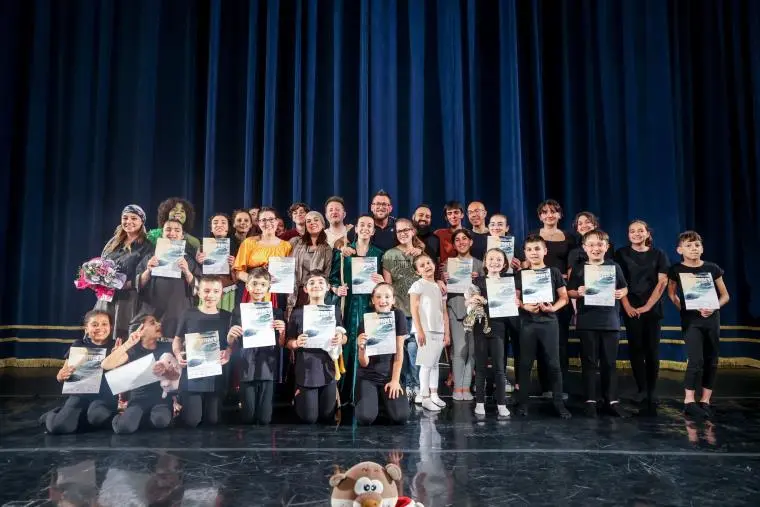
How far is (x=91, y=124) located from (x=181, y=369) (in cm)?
407

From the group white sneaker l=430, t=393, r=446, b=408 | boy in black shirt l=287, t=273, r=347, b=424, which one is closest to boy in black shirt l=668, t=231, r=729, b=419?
white sneaker l=430, t=393, r=446, b=408

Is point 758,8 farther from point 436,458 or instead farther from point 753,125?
point 436,458

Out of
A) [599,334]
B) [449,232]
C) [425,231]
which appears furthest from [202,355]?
[599,334]

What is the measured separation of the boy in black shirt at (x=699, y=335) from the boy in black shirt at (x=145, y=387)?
3450 millimetres

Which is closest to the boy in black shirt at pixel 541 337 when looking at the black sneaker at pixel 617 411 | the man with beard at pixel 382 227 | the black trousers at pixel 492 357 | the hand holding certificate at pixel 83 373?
the black trousers at pixel 492 357

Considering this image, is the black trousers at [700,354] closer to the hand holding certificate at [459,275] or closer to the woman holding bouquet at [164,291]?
the hand holding certificate at [459,275]

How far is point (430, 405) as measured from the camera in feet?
12.0

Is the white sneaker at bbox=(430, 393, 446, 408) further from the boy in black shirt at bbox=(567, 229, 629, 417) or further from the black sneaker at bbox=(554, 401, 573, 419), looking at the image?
the boy in black shirt at bbox=(567, 229, 629, 417)

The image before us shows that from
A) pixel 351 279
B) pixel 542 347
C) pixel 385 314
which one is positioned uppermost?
pixel 351 279

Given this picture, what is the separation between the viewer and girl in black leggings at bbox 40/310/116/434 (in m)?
3.01

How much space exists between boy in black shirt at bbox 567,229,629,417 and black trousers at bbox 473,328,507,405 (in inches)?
22.5

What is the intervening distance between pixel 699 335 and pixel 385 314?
2182 mm

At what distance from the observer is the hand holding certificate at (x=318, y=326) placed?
132 inches

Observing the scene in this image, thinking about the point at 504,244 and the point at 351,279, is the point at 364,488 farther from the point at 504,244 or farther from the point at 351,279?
Answer: the point at 504,244
